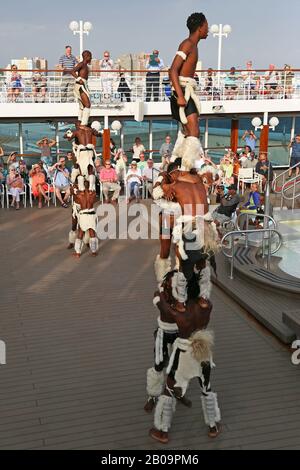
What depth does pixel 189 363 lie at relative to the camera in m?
4.64

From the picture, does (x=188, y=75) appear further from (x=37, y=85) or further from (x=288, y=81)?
(x=288, y=81)

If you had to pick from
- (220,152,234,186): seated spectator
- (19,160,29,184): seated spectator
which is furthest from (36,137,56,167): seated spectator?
(220,152,234,186): seated spectator

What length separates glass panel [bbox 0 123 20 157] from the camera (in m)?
29.0

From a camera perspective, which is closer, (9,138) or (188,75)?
(188,75)

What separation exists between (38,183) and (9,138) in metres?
26.8

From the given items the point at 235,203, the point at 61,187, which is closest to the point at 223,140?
the point at 61,187

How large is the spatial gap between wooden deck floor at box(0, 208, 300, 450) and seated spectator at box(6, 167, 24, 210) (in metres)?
5.14

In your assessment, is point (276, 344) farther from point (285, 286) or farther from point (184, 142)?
point (184, 142)

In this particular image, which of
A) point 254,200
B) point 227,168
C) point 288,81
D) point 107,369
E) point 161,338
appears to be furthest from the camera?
point 288,81

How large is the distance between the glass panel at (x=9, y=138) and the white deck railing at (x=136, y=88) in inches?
202

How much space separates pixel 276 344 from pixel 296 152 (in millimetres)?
12838

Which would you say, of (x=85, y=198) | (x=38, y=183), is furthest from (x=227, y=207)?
(x=38, y=183)

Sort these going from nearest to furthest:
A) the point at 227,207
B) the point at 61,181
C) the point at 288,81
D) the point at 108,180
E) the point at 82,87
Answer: the point at 82,87 → the point at 227,207 → the point at 61,181 → the point at 108,180 → the point at 288,81

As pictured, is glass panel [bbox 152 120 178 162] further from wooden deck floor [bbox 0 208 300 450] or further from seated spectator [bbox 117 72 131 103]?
wooden deck floor [bbox 0 208 300 450]
